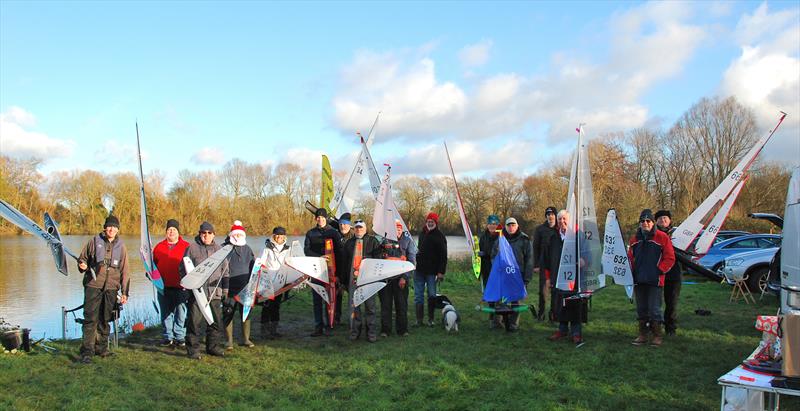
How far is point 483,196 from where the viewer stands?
44.7m

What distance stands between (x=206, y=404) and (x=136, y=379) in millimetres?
1267

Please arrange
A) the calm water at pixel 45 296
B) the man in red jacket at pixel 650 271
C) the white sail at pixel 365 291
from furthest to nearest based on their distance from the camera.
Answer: the calm water at pixel 45 296, the white sail at pixel 365 291, the man in red jacket at pixel 650 271

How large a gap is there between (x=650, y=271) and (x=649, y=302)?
41 centimetres

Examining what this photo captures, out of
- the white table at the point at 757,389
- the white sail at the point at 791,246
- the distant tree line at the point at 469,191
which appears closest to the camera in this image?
the white table at the point at 757,389

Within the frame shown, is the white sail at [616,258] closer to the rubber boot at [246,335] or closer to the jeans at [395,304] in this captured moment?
the jeans at [395,304]

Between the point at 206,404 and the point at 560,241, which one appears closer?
the point at 206,404

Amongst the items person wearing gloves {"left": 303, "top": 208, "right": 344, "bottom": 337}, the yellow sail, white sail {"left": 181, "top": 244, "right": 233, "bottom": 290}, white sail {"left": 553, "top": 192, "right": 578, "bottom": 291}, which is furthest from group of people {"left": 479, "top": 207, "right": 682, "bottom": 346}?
white sail {"left": 181, "top": 244, "right": 233, "bottom": 290}

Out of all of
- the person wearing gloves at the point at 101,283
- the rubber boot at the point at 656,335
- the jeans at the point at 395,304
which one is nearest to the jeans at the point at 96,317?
the person wearing gloves at the point at 101,283

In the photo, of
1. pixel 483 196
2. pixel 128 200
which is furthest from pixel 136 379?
pixel 483 196

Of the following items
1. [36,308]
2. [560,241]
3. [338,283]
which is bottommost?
[36,308]

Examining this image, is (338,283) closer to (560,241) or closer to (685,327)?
(560,241)

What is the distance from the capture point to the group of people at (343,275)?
697cm

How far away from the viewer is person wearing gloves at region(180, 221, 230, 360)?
23.0 feet

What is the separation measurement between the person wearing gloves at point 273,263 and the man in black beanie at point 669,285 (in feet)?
17.3
